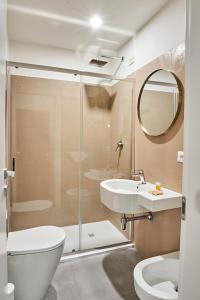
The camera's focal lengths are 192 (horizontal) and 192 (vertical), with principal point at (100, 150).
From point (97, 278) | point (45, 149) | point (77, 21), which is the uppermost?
point (77, 21)

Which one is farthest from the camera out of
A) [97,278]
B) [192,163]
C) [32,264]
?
[97,278]

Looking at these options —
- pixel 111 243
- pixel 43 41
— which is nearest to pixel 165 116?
pixel 111 243

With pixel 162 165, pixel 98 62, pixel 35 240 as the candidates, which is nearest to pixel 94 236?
pixel 35 240

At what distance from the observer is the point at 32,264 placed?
51.3 inches

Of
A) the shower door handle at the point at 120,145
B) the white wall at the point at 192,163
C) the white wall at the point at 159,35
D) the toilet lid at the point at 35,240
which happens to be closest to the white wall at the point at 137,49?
the white wall at the point at 159,35

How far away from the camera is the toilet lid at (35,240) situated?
1.31 m

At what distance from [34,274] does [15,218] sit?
1218 mm

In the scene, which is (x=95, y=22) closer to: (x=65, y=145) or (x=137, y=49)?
(x=137, y=49)

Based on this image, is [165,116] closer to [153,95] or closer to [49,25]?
[153,95]

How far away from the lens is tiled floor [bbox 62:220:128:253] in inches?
88.0

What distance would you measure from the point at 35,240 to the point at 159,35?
2119mm

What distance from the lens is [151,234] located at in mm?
1911

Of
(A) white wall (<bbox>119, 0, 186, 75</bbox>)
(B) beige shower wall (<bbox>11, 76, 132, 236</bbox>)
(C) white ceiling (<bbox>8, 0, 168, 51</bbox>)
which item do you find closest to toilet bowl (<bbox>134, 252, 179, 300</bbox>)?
(B) beige shower wall (<bbox>11, 76, 132, 236</bbox>)

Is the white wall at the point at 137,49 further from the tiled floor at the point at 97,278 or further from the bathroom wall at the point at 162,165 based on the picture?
the tiled floor at the point at 97,278
